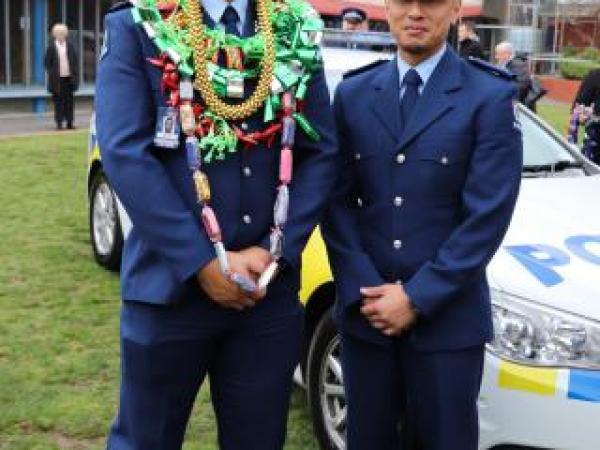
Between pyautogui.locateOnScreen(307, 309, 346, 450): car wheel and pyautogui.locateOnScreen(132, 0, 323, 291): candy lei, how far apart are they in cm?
130

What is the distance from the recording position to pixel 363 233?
108 inches

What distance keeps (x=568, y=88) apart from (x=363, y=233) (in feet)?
92.2

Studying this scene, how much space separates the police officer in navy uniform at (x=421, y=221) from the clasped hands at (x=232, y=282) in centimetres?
37

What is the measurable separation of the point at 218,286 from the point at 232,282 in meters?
0.04

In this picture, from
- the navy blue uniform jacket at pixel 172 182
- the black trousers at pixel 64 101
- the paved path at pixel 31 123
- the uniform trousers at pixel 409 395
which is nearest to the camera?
the navy blue uniform jacket at pixel 172 182

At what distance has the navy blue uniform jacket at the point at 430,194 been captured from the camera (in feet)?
8.41

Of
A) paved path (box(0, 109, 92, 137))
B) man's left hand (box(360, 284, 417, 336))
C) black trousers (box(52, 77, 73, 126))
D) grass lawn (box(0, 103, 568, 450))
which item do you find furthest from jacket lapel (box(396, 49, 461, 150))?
black trousers (box(52, 77, 73, 126))

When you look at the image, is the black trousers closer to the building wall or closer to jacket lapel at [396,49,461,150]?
the building wall

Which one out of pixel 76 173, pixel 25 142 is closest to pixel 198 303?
pixel 76 173

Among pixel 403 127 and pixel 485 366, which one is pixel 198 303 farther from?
pixel 485 366

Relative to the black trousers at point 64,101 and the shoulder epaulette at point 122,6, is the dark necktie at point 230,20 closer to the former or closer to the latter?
the shoulder epaulette at point 122,6

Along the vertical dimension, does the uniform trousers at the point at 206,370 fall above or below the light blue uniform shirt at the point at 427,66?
below

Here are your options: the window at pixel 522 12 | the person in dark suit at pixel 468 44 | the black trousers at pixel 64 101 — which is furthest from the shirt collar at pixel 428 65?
the window at pixel 522 12

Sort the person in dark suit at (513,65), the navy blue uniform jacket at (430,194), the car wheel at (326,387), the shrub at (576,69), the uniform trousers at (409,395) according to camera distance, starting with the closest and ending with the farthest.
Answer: the navy blue uniform jacket at (430,194)
the uniform trousers at (409,395)
the car wheel at (326,387)
the person in dark suit at (513,65)
the shrub at (576,69)
